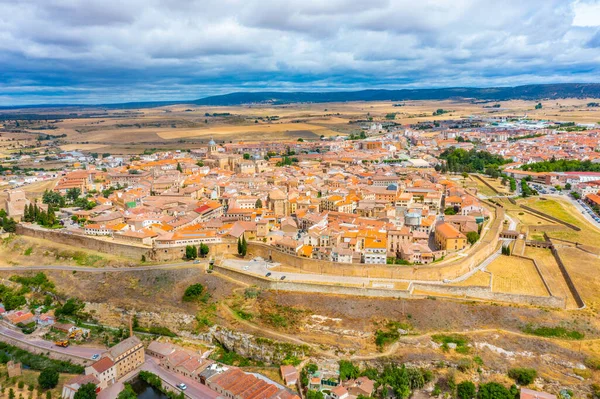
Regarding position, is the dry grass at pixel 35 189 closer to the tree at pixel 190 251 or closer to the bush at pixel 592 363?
the tree at pixel 190 251

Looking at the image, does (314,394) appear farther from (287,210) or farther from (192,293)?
(287,210)

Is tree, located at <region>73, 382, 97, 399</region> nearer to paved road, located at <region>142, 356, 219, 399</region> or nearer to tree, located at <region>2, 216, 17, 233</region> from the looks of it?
paved road, located at <region>142, 356, 219, 399</region>

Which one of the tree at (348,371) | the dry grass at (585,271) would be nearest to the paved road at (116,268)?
the tree at (348,371)

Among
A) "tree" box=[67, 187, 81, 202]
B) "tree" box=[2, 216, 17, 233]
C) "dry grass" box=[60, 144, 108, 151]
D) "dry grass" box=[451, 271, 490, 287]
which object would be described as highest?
"tree" box=[67, 187, 81, 202]

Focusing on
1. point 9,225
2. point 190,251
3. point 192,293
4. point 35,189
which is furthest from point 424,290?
point 35,189

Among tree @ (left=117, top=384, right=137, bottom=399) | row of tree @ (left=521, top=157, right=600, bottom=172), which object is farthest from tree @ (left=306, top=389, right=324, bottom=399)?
row of tree @ (left=521, top=157, right=600, bottom=172)

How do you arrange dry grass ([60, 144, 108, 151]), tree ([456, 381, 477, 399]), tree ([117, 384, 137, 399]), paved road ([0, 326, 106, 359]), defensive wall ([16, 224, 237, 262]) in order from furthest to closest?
1. dry grass ([60, 144, 108, 151])
2. defensive wall ([16, 224, 237, 262])
3. paved road ([0, 326, 106, 359])
4. tree ([117, 384, 137, 399])
5. tree ([456, 381, 477, 399])
